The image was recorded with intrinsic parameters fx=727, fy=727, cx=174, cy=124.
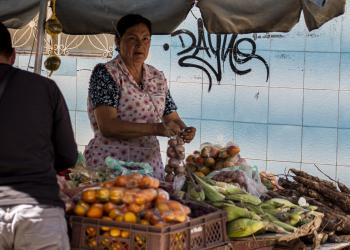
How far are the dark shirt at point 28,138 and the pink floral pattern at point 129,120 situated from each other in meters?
1.67

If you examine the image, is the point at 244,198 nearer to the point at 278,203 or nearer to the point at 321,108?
the point at 278,203

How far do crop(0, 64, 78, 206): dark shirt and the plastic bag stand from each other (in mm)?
1209

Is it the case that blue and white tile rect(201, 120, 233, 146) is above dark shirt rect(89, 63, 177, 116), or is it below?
below

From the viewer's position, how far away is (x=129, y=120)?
16.5 feet

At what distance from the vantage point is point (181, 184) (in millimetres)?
4383

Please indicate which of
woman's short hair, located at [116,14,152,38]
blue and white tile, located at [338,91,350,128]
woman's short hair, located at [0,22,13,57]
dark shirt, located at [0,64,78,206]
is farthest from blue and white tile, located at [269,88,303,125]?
woman's short hair, located at [0,22,13,57]

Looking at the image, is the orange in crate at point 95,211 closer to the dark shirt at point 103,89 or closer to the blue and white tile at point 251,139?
the dark shirt at point 103,89

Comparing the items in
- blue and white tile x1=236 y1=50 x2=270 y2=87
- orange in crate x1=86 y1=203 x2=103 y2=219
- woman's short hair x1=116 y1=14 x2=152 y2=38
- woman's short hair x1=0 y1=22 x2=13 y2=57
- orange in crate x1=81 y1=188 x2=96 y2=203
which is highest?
woman's short hair x1=116 y1=14 x2=152 y2=38

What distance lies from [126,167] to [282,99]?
11.5 ft

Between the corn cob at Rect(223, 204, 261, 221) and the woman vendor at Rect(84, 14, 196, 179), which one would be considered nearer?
the corn cob at Rect(223, 204, 261, 221)

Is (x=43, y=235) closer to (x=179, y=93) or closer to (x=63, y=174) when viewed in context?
(x=63, y=174)

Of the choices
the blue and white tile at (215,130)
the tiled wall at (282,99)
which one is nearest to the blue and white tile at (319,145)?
the tiled wall at (282,99)

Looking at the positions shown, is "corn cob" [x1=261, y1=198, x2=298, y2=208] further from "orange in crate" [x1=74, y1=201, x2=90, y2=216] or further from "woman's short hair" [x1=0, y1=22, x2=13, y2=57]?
"woman's short hair" [x1=0, y1=22, x2=13, y2=57]

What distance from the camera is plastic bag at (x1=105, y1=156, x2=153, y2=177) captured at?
4551mm
